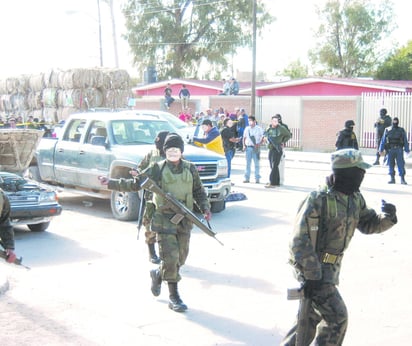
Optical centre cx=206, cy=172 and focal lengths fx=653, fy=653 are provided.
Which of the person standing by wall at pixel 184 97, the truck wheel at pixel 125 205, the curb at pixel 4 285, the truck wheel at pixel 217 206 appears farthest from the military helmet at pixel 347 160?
the person standing by wall at pixel 184 97

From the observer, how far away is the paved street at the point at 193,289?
5648 millimetres

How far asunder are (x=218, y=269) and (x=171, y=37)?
1764 inches

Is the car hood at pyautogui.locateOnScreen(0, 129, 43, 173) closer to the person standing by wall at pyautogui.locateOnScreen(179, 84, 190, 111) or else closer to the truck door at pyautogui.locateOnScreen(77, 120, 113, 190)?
the truck door at pyautogui.locateOnScreen(77, 120, 113, 190)

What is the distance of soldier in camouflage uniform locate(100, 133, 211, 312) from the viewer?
243 inches

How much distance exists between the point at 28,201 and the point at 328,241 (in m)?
6.34

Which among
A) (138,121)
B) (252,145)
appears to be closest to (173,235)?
(138,121)

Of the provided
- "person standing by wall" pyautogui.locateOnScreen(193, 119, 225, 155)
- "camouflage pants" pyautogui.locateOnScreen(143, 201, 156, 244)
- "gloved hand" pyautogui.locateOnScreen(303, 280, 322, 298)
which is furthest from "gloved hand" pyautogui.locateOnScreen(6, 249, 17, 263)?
"person standing by wall" pyautogui.locateOnScreen(193, 119, 225, 155)

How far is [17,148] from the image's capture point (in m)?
12.9

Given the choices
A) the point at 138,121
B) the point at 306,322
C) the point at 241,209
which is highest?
the point at 138,121

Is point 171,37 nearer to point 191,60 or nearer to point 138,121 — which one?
point 191,60

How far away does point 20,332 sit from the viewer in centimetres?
568

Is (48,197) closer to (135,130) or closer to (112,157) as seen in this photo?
(112,157)

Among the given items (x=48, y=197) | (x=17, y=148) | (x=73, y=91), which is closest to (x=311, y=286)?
(x=48, y=197)

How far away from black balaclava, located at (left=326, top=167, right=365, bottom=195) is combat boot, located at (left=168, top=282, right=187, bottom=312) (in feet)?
8.15
